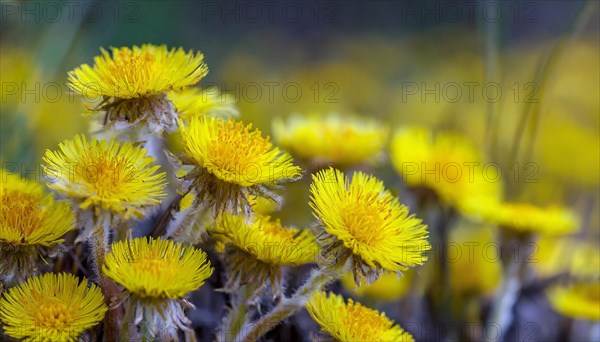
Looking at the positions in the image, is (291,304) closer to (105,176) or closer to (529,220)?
(105,176)

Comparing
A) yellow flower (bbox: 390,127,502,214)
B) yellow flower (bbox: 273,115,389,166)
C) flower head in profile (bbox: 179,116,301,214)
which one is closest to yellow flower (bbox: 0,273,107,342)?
flower head in profile (bbox: 179,116,301,214)

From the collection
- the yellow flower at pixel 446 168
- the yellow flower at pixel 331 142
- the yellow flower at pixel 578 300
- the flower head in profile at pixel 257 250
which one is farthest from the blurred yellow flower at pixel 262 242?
the yellow flower at pixel 578 300

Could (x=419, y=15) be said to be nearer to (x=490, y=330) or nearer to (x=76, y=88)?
(x=490, y=330)

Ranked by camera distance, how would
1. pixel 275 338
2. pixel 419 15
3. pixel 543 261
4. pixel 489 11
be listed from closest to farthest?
pixel 275 338
pixel 489 11
pixel 543 261
pixel 419 15

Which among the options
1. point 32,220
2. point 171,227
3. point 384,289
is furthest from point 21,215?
point 384,289

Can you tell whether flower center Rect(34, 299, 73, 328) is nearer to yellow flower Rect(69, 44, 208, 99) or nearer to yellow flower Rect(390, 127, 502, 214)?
yellow flower Rect(69, 44, 208, 99)

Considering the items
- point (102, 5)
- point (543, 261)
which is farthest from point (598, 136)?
point (102, 5)

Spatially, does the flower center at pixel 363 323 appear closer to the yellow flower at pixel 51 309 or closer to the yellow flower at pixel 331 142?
the yellow flower at pixel 51 309
